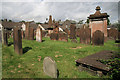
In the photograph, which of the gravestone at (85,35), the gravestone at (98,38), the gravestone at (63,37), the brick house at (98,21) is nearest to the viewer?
the gravestone at (98,38)

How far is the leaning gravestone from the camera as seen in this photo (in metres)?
3.71

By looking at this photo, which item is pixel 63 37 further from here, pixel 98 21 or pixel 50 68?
pixel 50 68

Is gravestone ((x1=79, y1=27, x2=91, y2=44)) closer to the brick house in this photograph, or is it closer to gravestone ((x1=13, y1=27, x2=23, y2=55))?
the brick house

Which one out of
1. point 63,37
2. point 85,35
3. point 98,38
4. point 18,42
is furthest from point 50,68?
point 63,37

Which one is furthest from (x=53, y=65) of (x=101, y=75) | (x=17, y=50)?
(x=17, y=50)

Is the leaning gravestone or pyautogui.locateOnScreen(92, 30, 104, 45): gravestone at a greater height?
pyautogui.locateOnScreen(92, 30, 104, 45): gravestone

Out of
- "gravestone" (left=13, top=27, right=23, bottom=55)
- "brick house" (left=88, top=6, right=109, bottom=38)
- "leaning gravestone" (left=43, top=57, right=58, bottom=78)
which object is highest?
"brick house" (left=88, top=6, right=109, bottom=38)

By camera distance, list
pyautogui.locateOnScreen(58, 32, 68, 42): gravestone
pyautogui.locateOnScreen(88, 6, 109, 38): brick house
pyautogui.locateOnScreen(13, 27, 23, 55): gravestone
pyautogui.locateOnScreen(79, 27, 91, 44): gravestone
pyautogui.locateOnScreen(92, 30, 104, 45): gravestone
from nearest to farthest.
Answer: pyautogui.locateOnScreen(13, 27, 23, 55): gravestone → pyautogui.locateOnScreen(92, 30, 104, 45): gravestone → pyautogui.locateOnScreen(79, 27, 91, 44): gravestone → pyautogui.locateOnScreen(88, 6, 109, 38): brick house → pyautogui.locateOnScreen(58, 32, 68, 42): gravestone

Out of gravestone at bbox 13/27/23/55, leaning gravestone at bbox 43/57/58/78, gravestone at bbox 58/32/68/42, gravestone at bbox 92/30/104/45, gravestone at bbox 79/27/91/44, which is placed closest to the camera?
leaning gravestone at bbox 43/57/58/78

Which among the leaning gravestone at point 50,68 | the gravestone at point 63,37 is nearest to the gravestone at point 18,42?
the leaning gravestone at point 50,68

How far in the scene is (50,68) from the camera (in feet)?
12.8

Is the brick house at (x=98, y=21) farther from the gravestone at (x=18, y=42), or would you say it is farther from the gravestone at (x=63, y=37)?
the gravestone at (x=18, y=42)

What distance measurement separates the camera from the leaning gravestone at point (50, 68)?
3707 mm

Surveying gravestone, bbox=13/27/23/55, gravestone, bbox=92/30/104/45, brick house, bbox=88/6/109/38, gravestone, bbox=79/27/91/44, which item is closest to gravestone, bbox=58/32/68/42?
gravestone, bbox=79/27/91/44
